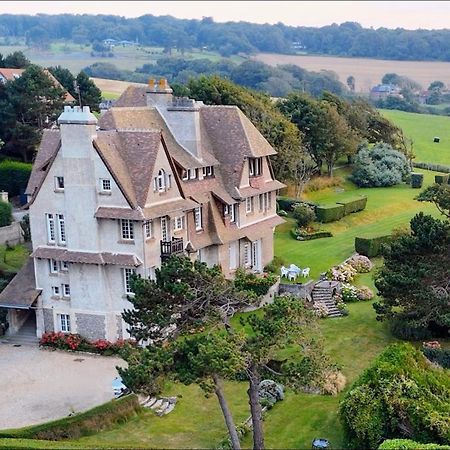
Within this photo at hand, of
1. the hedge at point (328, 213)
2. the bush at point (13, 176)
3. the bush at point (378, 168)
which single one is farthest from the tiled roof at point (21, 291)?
the bush at point (378, 168)

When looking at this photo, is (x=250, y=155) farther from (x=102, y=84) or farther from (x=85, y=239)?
(x=102, y=84)

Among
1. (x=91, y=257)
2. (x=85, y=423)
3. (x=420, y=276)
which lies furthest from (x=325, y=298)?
(x=85, y=423)

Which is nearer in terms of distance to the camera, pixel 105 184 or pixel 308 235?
pixel 105 184

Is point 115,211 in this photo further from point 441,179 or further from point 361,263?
point 441,179

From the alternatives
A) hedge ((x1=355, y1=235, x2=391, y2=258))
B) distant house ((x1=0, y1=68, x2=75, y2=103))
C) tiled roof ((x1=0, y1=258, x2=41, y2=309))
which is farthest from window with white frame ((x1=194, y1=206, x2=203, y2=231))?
distant house ((x1=0, y1=68, x2=75, y2=103))

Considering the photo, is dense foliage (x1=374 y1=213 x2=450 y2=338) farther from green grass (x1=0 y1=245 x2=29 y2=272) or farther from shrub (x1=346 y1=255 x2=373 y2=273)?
green grass (x1=0 y1=245 x2=29 y2=272)

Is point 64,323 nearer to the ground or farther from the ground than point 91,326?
nearer to the ground

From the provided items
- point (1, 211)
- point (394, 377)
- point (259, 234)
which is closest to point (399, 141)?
point (259, 234)
